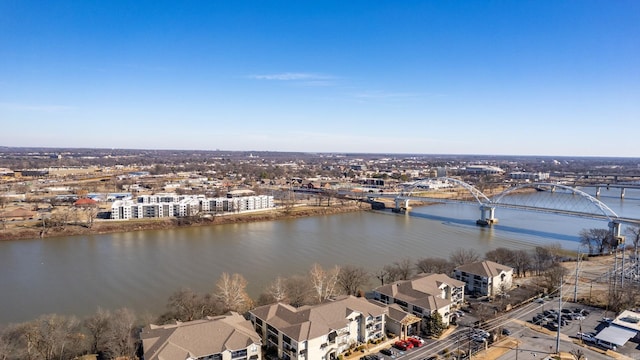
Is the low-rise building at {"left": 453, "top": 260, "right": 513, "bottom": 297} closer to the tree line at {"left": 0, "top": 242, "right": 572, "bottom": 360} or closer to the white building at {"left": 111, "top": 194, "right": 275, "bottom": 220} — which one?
the tree line at {"left": 0, "top": 242, "right": 572, "bottom": 360}

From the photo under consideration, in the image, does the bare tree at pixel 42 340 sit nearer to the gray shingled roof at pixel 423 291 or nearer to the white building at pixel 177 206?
the gray shingled roof at pixel 423 291

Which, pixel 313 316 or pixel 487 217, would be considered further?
pixel 487 217

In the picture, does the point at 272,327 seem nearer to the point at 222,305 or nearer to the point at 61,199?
the point at 222,305

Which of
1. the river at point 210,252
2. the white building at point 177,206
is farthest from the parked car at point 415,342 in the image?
the white building at point 177,206

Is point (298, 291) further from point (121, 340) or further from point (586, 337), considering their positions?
point (586, 337)

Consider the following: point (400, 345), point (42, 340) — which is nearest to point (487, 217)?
point (400, 345)
